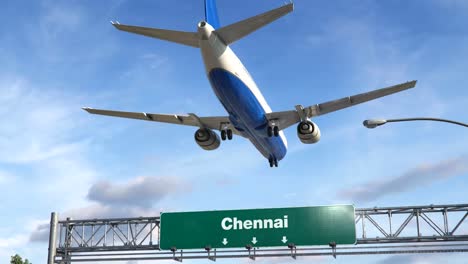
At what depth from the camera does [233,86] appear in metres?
32.9

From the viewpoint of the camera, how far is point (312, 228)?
35.3 metres

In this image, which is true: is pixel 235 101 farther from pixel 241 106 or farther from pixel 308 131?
pixel 308 131

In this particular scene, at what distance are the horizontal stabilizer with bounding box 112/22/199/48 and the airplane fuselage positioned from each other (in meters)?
0.76

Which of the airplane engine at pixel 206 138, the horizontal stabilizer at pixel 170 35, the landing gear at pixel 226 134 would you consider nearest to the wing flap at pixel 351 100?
the landing gear at pixel 226 134

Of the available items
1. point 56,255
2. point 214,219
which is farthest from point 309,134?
point 56,255

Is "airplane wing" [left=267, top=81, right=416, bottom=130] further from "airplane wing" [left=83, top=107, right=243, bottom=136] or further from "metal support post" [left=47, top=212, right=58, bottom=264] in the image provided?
"metal support post" [left=47, top=212, right=58, bottom=264]

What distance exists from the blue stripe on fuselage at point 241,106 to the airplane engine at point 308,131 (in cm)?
232

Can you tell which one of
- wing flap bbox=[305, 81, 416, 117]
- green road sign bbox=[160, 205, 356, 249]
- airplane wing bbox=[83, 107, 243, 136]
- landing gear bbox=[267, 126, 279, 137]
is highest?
airplane wing bbox=[83, 107, 243, 136]

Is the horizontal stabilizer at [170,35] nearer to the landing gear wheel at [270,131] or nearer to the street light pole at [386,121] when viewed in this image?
the landing gear wheel at [270,131]

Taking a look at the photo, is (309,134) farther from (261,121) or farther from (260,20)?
(260,20)

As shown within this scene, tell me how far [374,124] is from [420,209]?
545 inches

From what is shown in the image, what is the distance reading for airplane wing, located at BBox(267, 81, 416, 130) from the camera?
34.8 m

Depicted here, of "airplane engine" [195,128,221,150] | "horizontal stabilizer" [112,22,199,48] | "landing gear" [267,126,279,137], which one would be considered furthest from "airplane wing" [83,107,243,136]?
"horizontal stabilizer" [112,22,199,48]

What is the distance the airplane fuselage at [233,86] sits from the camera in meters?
31.8
